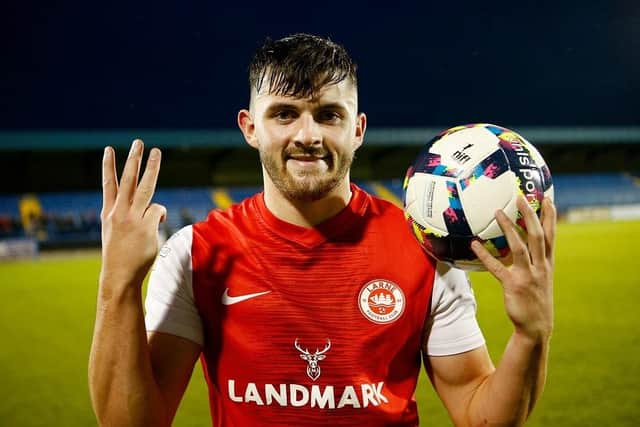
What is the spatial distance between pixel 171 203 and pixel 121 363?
20.2 meters

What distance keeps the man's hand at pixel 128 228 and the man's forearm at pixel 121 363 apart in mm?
46

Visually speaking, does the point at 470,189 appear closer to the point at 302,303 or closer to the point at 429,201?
the point at 429,201

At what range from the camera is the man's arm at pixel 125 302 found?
4.36ft

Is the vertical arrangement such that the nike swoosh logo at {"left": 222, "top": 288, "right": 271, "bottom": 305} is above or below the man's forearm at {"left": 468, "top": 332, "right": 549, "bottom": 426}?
above

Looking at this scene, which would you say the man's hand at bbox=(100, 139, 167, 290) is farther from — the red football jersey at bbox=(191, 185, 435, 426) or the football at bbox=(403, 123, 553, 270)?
the football at bbox=(403, 123, 553, 270)

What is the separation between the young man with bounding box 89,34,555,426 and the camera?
1453 mm

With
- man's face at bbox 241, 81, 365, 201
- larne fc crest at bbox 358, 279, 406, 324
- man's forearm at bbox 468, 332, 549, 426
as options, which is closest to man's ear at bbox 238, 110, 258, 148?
man's face at bbox 241, 81, 365, 201

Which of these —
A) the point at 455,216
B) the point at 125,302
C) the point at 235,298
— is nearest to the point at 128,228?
the point at 125,302

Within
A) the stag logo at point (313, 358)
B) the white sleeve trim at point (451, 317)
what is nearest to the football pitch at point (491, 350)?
the white sleeve trim at point (451, 317)

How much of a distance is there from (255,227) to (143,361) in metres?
0.56

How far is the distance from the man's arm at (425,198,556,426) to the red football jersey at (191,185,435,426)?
20 cm

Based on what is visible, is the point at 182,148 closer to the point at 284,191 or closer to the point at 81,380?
the point at 81,380

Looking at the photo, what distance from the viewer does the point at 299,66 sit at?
1545 millimetres

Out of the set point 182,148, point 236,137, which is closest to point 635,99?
point 236,137
